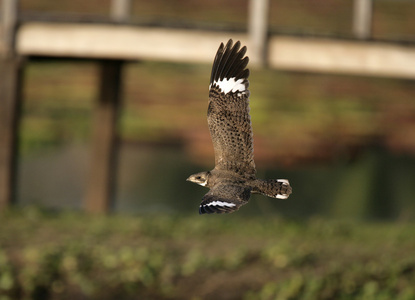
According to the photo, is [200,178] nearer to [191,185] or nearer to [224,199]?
[224,199]

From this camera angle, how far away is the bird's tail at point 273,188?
2627mm

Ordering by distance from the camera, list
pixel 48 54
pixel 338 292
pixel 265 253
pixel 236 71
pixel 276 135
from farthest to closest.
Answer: pixel 276 135, pixel 48 54, pixel 265 253, pixel 338 292, pixel 236 71

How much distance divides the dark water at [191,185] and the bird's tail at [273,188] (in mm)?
7302

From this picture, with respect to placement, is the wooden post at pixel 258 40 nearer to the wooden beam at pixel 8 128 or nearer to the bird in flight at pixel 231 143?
the wooden beam at pixel 8 128

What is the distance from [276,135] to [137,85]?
465cm

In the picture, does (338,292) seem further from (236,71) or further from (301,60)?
(236,71)

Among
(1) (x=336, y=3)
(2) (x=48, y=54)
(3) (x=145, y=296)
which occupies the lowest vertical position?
(3) (x=145, y=296)

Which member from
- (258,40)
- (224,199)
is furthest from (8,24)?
(224,199)

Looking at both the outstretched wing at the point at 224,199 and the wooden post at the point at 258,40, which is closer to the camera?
the outstretched wing at the point at 224,199

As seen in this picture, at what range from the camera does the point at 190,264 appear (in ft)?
22.5

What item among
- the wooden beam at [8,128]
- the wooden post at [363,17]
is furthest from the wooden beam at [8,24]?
the wooden post at [363,17]

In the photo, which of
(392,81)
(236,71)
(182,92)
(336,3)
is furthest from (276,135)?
(236,71)

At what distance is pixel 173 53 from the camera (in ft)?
24.1

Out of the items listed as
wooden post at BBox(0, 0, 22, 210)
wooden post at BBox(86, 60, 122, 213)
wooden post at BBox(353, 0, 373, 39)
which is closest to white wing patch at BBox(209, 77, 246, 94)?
wooden post at BBox(353, 0, 373, 39)
